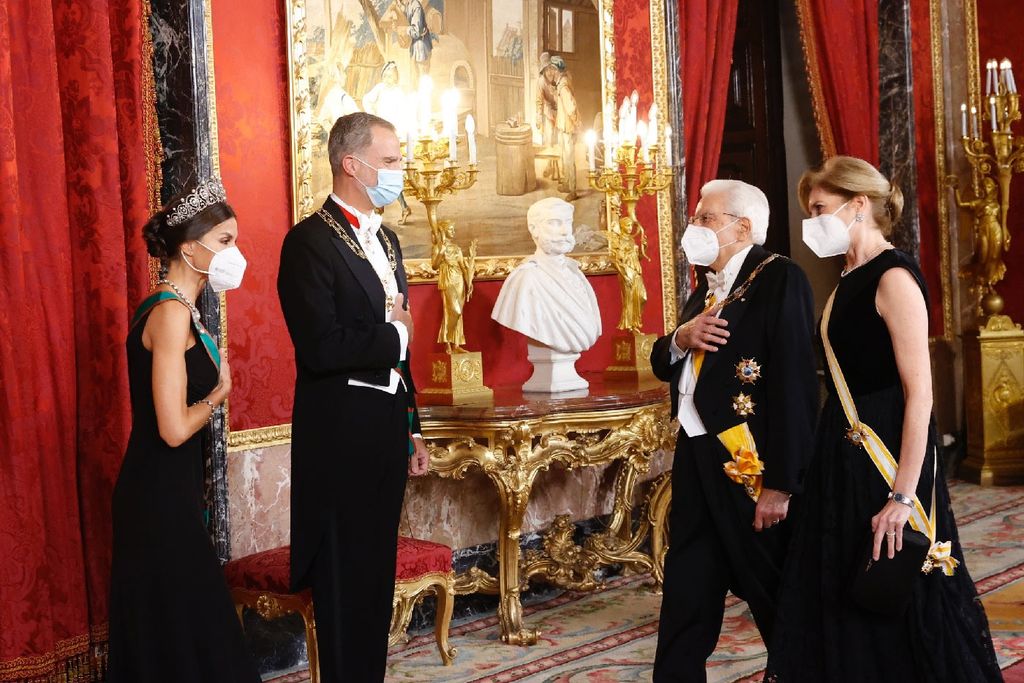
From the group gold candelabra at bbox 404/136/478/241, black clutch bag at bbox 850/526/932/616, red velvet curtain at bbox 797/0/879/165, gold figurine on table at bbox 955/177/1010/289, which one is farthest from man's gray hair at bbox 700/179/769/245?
gold figurine on table at bbox 955/177/1010/289

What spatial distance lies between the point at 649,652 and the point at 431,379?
1395mm

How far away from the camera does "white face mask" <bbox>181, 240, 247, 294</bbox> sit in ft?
11.3

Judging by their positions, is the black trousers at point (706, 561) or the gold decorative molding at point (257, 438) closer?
the black trousers at point (706, 561)

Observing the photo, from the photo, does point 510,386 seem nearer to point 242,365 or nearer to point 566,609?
point 566,609

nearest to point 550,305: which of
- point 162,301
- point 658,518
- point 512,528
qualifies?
point 512,528

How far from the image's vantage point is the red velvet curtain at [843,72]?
24.6 ft

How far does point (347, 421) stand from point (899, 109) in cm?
570

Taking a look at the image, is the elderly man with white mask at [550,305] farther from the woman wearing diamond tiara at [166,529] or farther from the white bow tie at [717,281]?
the woman wearing diamond tiara at [166,529]

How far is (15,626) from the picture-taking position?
12.0 ft

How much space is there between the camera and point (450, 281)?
5012mm

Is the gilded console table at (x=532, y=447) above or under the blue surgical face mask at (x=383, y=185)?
under

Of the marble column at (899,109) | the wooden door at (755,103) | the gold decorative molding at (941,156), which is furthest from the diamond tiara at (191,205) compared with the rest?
the gold decorative molding at (941,156)

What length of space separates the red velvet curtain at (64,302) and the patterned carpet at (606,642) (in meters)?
1.01

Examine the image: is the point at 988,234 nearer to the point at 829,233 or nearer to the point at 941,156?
the point at 941,156
